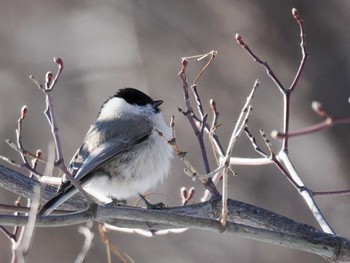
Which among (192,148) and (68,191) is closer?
(68,191)

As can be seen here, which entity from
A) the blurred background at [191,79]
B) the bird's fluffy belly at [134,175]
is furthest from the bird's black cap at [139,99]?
the blurred background at [191,79]

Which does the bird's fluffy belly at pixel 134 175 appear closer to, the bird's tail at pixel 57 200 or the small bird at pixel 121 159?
the small bird at pixel 121 159

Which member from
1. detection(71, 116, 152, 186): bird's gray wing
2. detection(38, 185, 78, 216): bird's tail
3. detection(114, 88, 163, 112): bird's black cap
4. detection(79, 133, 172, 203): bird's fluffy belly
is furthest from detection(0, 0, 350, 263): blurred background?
detection(38, 185, 78, 216): bird's tail

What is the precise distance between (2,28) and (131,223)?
6.67 m

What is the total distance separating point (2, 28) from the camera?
8.78m

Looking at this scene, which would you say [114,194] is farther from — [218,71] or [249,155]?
[218,71]

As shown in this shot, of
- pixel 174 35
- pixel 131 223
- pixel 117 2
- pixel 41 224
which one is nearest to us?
pixel 41 224

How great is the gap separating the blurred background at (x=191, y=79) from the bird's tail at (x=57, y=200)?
3.35m

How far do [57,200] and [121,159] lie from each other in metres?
0.71

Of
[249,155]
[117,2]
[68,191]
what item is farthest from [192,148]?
[68,191]

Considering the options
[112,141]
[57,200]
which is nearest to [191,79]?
[112,141]

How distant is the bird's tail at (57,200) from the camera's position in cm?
276

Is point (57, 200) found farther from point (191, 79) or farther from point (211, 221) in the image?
point (191, 79)

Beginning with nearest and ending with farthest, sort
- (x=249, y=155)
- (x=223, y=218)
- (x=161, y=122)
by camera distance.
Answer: (x=223, y=218) < (x=161, y=122) < (x=249, y=155)
